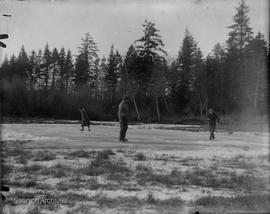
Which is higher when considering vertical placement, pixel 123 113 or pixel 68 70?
pixel 68 70

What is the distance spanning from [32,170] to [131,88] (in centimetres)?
336

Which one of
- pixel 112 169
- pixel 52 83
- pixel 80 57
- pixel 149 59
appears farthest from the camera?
pixel 52 83

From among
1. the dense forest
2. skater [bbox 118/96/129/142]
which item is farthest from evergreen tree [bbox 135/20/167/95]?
skater [bbox 118/96/129/142]

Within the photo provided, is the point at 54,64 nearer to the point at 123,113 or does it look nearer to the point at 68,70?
the point at 68,70

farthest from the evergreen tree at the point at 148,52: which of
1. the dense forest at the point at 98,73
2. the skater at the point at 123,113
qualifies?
the skater at the point at 123,113

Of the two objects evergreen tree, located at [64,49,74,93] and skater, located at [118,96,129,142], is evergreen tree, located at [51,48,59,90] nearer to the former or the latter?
evergreen tree, located at [64,49,74,93]

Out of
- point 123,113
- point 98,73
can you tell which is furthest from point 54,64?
point 123,113

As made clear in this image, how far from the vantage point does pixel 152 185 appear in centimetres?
575

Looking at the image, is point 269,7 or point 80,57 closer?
point 269,7

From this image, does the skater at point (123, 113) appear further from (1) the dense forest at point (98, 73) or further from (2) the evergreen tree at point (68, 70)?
(2) the evergreen tree at point (68, 70)

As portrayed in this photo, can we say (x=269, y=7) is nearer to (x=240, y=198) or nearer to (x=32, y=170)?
(x=240, y=198)

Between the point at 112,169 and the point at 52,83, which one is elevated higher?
the point at 52,83

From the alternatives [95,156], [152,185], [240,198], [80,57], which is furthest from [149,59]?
[95,156]

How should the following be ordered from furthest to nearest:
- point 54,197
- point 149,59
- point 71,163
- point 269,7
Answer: point 71,163, point 149,59, point 54,197, point 269,7
